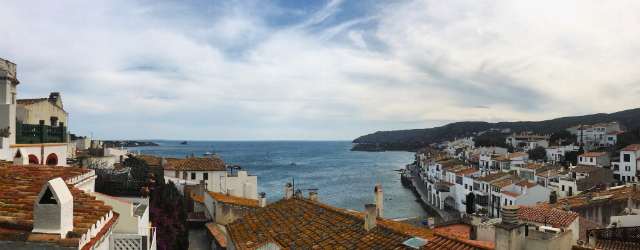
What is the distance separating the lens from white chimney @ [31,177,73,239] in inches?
130

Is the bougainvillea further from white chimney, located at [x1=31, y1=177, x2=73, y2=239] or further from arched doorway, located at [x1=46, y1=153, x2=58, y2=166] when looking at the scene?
white chimney, located at [x1=31, y1=177, x2=73, y2=239]

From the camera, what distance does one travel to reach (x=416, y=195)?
6038 cm

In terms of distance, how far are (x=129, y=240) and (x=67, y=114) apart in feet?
71.6

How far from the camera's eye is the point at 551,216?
14.2 meters

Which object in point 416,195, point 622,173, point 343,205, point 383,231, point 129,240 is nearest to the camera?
point 129,240

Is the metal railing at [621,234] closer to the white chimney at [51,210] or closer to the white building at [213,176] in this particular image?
the white chimney at [51,210]

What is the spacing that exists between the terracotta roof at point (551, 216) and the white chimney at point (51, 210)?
47.4 ft

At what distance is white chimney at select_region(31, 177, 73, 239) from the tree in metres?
78.9

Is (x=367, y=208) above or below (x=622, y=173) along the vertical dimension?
above

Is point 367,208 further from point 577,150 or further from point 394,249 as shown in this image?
point 577,150

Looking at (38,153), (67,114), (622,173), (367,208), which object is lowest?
(622,173)

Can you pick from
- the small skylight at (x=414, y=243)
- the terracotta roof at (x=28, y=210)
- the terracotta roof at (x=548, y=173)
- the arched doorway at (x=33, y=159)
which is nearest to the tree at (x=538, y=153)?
the terracotta roof at (x=548, y=173)

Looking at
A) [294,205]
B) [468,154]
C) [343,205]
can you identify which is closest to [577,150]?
[468,154]

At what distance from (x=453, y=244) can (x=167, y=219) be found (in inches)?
372
